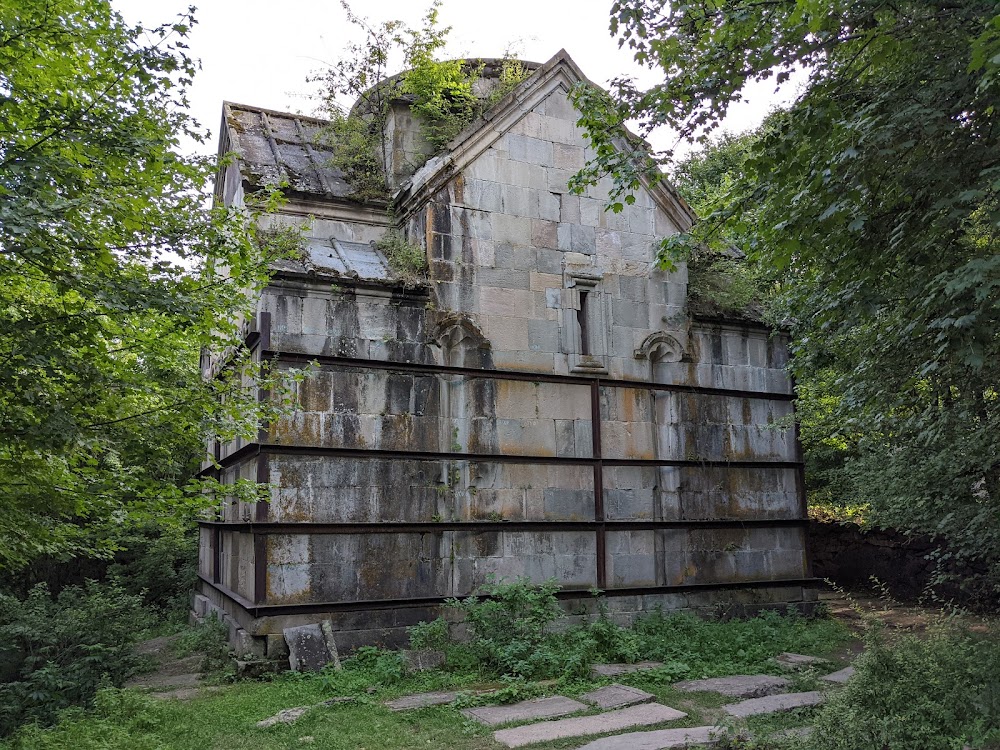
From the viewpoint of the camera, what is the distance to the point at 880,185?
680cm

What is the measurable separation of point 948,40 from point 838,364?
4.65 meters

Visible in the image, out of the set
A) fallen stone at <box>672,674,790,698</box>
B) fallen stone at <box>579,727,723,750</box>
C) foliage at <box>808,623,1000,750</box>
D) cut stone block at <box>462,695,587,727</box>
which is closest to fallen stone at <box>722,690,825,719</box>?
fallen stone at <box>672,674,790,698</box>

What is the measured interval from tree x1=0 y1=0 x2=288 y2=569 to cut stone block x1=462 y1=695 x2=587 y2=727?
11.6 ft

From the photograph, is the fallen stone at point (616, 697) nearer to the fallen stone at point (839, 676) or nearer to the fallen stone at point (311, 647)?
the fallen stone at point (839, 676)

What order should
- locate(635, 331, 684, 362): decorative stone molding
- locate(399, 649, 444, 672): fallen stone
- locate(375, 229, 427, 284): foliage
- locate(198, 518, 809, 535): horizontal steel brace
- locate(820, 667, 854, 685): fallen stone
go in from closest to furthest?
locate(820, 667, 854, 685): fallen stone < locate(399, 649, 444, 672): fallen stone < locate(198, 518, 809, 535): horizontal steel brace < locate(375, 229, 427, 284): foliage < locate(635, 331, 684, 362): decorative stone molding

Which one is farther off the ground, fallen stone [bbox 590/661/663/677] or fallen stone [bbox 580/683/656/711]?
fallen stone [bbox 590/661/663/677]

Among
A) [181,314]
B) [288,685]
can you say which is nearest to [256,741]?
[288,685]

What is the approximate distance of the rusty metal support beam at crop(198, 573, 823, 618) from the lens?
955 centimetres

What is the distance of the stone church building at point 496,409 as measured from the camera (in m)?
10.1

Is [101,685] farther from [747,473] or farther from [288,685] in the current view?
[747,473]

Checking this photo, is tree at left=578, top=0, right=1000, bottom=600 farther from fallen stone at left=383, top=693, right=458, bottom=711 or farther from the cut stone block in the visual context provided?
fallen stone at left=383, top=693, right=458, bottom=711

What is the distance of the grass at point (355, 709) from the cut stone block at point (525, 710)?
6.5 inches

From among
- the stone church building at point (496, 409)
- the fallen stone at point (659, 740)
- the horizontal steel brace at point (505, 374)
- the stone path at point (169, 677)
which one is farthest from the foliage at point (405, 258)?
the fallen stone at point (659, 740)

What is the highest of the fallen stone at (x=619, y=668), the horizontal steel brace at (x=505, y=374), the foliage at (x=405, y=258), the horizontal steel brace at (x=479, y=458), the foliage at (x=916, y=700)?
the foliage at (x=405, y=258)
